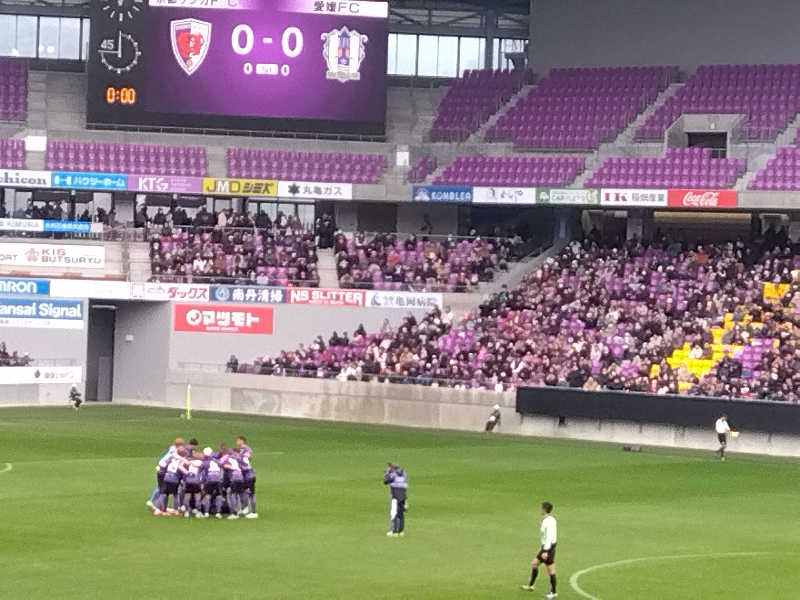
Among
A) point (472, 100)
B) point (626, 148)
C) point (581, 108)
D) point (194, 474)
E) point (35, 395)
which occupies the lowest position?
point (35, 395)

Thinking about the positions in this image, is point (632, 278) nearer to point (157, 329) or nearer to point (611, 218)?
point (611, 218)

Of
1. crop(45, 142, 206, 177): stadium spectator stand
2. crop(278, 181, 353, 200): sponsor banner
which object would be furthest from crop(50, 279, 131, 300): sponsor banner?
crop(278, 181, 353, 200): sponsor banner

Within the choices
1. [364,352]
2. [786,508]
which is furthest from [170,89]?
[786,508]

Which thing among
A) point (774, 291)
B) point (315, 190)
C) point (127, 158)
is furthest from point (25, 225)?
point (774, 291)

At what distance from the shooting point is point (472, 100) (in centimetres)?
7088

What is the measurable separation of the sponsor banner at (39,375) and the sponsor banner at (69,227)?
5.45 meters

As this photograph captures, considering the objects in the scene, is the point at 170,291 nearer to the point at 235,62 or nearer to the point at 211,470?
the point at 235,62

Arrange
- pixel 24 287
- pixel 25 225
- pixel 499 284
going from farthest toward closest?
pixel 499 284, pixel 25 225, pixel 24 287

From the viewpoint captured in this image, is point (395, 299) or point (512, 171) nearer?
point (395, 299)

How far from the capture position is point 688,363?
55500 millimetres

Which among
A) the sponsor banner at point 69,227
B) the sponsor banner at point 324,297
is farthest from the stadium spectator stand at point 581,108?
the sponsor banner at point 69,227

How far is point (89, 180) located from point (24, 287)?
5484 millimetres

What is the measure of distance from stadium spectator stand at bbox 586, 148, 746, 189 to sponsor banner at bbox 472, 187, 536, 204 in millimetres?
2292

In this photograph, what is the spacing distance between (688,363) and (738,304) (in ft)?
12.7
